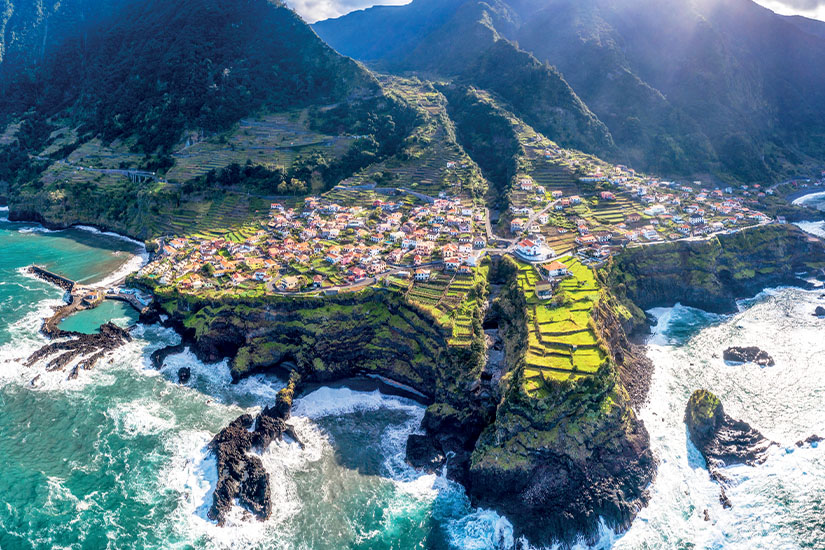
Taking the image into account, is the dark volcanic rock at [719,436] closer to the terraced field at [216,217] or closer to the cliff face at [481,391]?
the cliff face at [481,391]

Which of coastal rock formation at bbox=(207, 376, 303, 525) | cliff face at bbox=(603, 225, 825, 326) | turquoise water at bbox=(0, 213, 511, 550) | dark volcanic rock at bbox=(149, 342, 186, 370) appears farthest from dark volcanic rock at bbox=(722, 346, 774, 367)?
dark volcanic rock at bbox=(149, 342, 186, 370)

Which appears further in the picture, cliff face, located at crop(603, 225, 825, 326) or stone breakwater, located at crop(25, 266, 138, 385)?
cliff face, located at crop(603, 225, 825, 326)

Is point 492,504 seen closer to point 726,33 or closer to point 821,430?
point 821,430

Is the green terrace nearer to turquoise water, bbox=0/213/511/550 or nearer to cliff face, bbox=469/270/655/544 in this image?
turquoise water, bbox=0/213/511/550

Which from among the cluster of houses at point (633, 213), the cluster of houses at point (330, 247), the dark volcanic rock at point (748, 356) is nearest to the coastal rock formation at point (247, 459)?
the cluster of houses at point (330, 247)

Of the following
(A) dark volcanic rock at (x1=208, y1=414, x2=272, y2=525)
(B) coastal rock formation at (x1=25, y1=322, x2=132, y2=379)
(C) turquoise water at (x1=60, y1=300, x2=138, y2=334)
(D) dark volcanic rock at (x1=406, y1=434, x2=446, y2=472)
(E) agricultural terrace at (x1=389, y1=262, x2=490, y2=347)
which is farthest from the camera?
(C) turquoise water at (x1=60, y1=300, x2=138, y2=334)

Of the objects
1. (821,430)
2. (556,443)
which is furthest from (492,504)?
(821,430)

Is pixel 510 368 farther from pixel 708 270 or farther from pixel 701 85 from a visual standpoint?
pixel 701 85
